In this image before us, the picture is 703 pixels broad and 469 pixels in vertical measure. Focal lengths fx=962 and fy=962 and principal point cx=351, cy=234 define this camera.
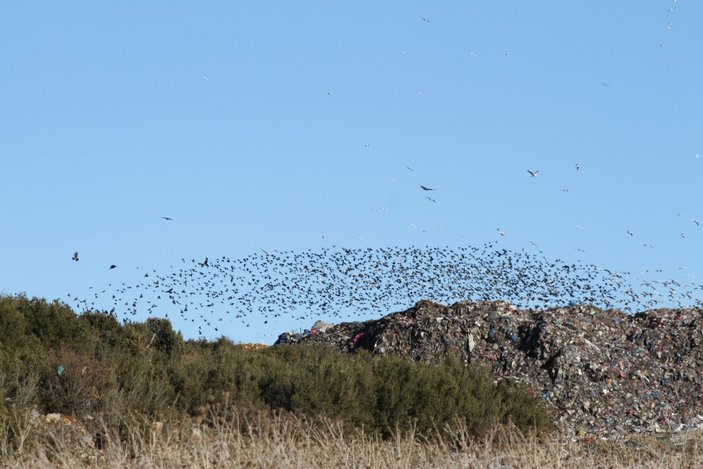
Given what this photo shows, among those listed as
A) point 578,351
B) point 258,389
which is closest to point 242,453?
point 258,389

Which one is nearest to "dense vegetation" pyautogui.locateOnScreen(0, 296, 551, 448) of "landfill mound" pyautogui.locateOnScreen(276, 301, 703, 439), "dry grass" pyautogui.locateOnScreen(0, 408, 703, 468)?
"dry grass" pyautogui.locateOnScreen(0, 408, 703, 468)

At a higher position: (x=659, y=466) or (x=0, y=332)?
(x=0, y=332)

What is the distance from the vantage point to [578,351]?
2044 cm

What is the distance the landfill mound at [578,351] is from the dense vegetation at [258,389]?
2993 millimetres

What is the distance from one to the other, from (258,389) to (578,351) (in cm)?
832

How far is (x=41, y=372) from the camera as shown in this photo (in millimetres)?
14258

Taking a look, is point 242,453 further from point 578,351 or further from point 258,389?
point 578,351

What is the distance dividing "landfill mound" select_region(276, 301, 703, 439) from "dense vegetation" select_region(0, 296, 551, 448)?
2993mm

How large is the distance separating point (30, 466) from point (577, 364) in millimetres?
13192

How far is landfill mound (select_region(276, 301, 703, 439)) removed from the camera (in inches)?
757

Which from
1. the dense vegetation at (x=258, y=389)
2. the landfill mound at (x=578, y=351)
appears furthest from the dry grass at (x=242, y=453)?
the landfill mound at (x=578, y=351)

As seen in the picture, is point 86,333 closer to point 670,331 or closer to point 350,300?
point 350,300

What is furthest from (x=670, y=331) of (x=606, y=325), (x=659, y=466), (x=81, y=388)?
(x=81, y=388)

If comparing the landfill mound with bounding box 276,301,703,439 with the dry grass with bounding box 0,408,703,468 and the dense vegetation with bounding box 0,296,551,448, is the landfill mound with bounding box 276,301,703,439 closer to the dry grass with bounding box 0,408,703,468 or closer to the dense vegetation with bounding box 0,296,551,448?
the dense vegetation with bounding box 0,296,551,448
